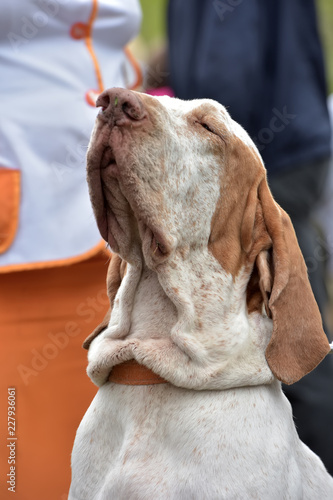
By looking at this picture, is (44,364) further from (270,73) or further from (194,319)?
(270,73)

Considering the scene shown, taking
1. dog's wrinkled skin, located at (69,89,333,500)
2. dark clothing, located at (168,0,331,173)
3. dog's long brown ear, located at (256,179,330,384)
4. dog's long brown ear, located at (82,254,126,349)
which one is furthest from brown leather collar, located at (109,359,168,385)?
dark clothing, located at (168,0,331,173)

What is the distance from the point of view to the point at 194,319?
2.37 metres

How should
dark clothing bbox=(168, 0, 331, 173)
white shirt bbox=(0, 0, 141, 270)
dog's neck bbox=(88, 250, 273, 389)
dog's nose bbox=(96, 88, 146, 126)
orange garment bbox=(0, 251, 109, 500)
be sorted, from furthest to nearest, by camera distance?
dark clothing bbox=(168, 0, 331, 173) → orange garment bbox=(0, 251, 109, 500) → white shirt bbox=(0, 0, 141, 270) → dog's neck bbox=(88, 250, 273, 389) → dog's nose bbox=(96, 88, 146, 126)

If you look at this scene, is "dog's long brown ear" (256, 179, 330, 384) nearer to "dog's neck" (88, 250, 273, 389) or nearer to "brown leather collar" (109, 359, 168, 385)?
"dog's neck" (88, 250, 273, 389)

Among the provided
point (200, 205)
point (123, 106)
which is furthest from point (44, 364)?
point (123, 106)

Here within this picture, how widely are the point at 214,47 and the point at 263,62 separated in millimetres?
261

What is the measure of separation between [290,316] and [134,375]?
53 centimetres

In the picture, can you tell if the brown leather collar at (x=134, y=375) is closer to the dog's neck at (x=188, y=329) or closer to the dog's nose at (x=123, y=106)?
the dog's neck at (x=188, y=329)

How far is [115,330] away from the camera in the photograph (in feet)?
8.04

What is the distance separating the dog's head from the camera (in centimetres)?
224

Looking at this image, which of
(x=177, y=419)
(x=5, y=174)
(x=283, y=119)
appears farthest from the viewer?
(x=283, y=119)

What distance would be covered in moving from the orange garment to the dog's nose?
0.99 meters

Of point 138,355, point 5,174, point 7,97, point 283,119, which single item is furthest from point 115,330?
point 283,119

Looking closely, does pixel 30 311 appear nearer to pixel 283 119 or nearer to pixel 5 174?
pixel 5 174
